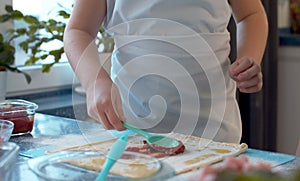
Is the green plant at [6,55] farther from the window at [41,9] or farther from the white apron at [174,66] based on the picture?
the white apron at [174,66]

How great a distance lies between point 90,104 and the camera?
3.53 feet

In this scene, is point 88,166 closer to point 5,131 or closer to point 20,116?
point 5,131

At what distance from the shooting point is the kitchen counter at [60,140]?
3.18 ft

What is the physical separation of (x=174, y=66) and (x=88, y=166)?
1.42 ft

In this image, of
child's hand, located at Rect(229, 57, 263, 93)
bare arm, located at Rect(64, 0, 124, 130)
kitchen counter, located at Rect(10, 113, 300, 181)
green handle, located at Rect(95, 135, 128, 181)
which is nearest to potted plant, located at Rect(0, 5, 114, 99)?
kitchen counter, located at Rect(10, 113, 300, 181)

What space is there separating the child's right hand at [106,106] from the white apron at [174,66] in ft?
0.77

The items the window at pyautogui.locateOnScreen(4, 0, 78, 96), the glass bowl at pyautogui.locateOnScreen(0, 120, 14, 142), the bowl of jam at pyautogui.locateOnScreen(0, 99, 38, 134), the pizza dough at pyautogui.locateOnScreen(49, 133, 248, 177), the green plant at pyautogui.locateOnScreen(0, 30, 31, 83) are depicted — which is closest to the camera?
the pizza dough at pyautogui.locateOnScreen(49, 133, 248, 177)

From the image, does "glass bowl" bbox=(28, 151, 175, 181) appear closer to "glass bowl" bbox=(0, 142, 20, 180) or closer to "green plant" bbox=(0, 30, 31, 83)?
"glass bowl" bbox=(0, 142, 20, 180)

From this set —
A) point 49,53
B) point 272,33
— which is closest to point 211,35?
point 49,53

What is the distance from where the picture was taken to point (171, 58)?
51.6 inches

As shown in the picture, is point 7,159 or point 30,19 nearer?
point 7,159

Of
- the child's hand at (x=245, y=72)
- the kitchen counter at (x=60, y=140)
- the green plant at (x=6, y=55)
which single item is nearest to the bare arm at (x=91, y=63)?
the kitchen counter at (x=60, y=140)

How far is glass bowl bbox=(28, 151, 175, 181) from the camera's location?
0.85 metres

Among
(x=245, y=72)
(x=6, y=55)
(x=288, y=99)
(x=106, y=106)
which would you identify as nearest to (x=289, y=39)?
(x=288, y=99)
